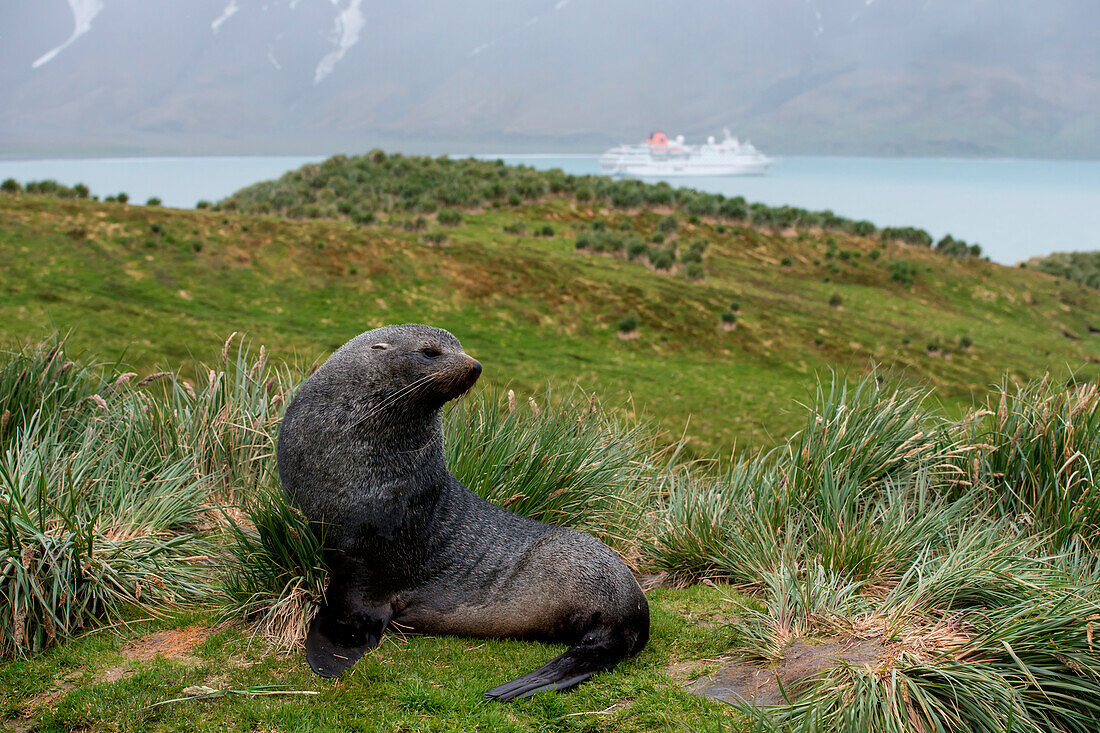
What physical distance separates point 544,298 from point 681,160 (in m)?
108

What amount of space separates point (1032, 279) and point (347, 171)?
3499 cm

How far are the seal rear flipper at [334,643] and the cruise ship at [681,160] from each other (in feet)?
391

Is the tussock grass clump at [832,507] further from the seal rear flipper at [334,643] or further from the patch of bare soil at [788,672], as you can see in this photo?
the seal rear flipper at [334,643]

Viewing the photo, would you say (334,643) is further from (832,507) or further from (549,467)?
(832,507)

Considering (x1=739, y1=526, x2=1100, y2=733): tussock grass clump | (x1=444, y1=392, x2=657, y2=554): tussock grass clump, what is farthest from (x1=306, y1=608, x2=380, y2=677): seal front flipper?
(x1=739, y1=526, x2=1100, y2=733): tussock grass clump

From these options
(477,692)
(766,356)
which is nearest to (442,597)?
(477,692)

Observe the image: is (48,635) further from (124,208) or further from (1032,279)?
(1032,279)

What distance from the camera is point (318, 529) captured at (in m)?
4.92

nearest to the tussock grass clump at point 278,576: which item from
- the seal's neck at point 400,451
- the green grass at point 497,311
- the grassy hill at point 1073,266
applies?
the seal's neck at point 400,451

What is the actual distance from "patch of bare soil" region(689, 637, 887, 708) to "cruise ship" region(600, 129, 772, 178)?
119 m

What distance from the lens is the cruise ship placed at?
121m

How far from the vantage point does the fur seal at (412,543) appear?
188 inches

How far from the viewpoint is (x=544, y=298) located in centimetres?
2211

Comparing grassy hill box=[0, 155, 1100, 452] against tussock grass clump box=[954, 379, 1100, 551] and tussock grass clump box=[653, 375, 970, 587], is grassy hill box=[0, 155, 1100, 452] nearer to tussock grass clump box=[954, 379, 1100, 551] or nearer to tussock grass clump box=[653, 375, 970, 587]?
tussock grass clump box=[954, 379, 1100, 551]
